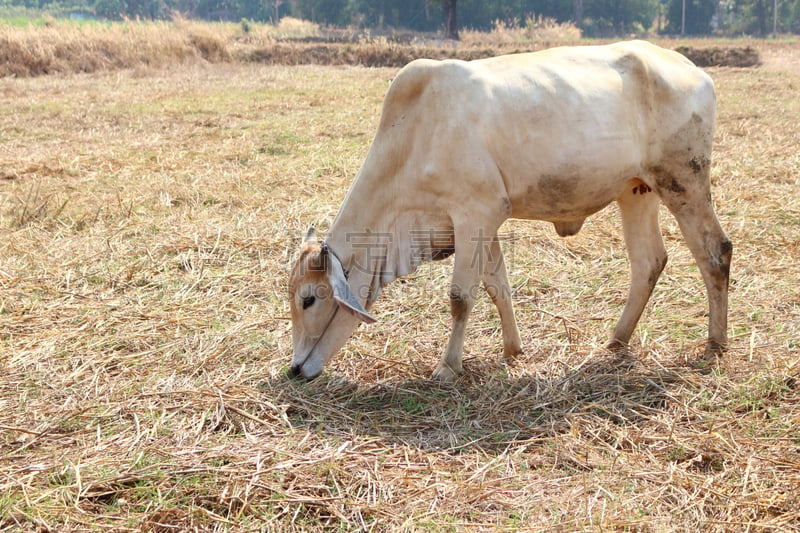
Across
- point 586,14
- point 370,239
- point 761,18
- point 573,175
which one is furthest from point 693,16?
point 370,239

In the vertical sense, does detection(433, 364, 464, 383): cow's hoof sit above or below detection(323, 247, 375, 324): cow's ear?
below

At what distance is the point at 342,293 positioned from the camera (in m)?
3.89

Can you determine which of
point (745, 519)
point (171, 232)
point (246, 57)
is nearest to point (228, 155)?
point (171, 232)

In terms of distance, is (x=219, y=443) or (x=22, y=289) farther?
(x=22, y=289)

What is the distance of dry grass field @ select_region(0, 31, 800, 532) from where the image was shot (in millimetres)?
2992

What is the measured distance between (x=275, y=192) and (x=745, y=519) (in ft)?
18.6

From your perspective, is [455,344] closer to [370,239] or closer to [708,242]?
[370,239]

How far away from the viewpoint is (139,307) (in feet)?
16.7

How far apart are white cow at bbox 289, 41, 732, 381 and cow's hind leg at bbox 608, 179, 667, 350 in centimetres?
24

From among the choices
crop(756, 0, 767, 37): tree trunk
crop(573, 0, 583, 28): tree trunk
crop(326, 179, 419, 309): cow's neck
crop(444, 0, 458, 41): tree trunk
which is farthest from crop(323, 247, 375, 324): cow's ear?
crop(573, 0, 583, 28): tree trunk

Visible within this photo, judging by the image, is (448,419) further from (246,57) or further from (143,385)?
(246,57)

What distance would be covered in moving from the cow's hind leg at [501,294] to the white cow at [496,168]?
0.15 ft

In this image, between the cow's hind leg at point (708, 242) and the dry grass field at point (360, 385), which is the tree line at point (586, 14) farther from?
the cow's hind leg at point (708, 242)

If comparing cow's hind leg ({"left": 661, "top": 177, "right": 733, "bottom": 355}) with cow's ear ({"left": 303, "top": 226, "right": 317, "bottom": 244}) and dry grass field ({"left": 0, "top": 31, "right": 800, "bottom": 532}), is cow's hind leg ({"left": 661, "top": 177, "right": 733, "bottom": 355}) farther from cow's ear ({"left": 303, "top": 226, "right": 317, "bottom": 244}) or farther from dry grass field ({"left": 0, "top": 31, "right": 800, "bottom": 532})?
cow's ear ({"left": 303, "top": 226, "right": 317, "bottom": 244})
